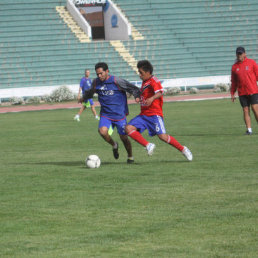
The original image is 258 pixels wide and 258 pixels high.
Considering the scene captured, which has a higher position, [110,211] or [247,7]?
[247,7]

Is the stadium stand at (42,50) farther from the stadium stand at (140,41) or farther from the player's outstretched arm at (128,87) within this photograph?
the player's outstretched arm at (128,87)

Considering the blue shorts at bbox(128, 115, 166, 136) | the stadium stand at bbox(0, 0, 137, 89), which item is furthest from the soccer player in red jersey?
the stadium stand at bbox(0, 0, 137, 89)

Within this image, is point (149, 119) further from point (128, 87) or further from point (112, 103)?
point (112, 103)

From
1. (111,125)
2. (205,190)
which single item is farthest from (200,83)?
(205,190)

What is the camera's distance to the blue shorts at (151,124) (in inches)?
467

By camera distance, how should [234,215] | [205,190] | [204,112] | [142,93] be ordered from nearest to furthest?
[234,215]
[205,190]
[142,93]
[204,112]

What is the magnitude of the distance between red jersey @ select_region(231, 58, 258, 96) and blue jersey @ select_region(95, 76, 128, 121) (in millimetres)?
5582

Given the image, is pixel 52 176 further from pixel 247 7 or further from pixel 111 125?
pixel 247 7

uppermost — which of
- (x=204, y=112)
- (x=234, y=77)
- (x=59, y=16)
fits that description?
(x=59, y=16)

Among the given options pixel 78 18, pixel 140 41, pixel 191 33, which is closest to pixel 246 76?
pixel 140 41

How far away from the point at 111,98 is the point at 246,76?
586 centimetres

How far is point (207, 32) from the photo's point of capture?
49.0 metres

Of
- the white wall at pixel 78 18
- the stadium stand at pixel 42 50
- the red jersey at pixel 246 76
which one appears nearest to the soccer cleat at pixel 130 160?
the red jersey at pixel 246 76

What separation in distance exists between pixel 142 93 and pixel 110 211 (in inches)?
185
